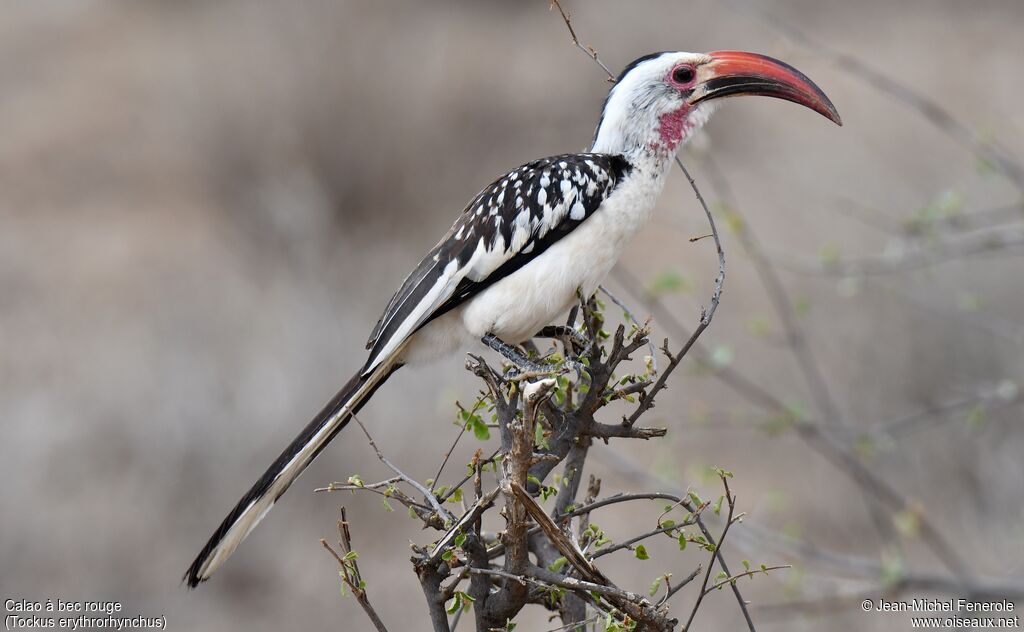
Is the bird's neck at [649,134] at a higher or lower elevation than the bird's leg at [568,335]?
higher

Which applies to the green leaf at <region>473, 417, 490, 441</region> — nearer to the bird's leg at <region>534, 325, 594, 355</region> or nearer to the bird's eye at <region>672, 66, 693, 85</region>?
the bird's leg at <region>534, 325, 594, 355</region>

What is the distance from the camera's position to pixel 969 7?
447 inches

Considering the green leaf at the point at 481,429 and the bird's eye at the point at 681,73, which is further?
the bird's eye at the point at 681,73

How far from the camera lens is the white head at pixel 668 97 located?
2682 millimetres

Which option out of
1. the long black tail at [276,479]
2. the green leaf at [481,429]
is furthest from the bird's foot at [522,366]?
the long black tail at [276,479]

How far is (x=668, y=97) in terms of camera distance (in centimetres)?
271

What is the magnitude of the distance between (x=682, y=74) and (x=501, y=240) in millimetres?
647

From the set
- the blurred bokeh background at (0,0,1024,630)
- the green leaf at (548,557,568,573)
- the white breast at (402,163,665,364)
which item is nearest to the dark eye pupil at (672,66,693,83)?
the white breast at (402,163,665,364)

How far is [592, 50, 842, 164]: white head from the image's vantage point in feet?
8.80

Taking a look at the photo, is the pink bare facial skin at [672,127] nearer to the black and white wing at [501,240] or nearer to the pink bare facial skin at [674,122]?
the pink bare facial skin at [674,122]

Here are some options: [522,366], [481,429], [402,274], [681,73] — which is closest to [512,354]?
[522,366]

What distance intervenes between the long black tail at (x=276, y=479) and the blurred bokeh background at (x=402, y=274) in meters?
1.05

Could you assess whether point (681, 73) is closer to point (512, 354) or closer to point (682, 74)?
point (682, 74)

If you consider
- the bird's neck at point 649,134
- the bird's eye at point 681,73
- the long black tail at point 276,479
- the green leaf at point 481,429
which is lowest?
the long black tail at point 276,479
